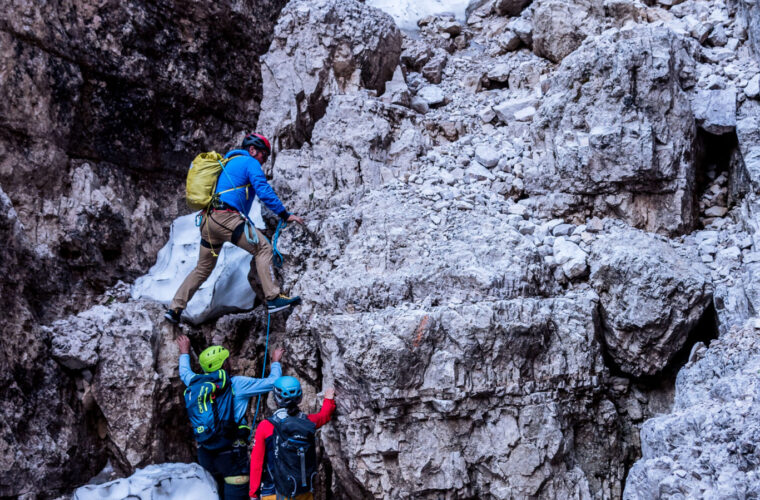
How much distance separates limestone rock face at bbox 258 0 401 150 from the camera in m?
8.23

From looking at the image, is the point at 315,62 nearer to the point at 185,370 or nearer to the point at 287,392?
the point at 185,370

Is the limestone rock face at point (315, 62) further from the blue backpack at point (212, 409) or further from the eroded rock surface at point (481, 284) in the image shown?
the blue backpack at point (212, 409)

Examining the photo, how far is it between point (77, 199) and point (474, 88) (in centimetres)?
549

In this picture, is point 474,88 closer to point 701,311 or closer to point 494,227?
point 494,227

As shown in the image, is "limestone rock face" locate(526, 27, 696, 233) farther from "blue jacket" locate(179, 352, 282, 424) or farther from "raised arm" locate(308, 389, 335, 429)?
"blue jacket" locate(179, 352, 282, 424)

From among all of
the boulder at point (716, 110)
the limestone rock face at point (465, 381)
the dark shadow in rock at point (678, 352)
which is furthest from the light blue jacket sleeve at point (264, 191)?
the boulder at point (716, 110)

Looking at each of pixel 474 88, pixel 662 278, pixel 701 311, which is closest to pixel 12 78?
pixel 474 88

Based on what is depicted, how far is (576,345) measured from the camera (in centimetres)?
563

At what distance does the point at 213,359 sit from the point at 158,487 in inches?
50.2

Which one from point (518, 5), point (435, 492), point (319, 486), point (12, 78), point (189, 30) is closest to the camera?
point (435, 492)

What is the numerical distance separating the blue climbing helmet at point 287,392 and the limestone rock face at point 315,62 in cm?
368

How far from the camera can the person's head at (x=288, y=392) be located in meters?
5.36

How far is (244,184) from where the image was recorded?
643 cm

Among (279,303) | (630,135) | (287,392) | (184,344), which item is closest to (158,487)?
(184,344)
